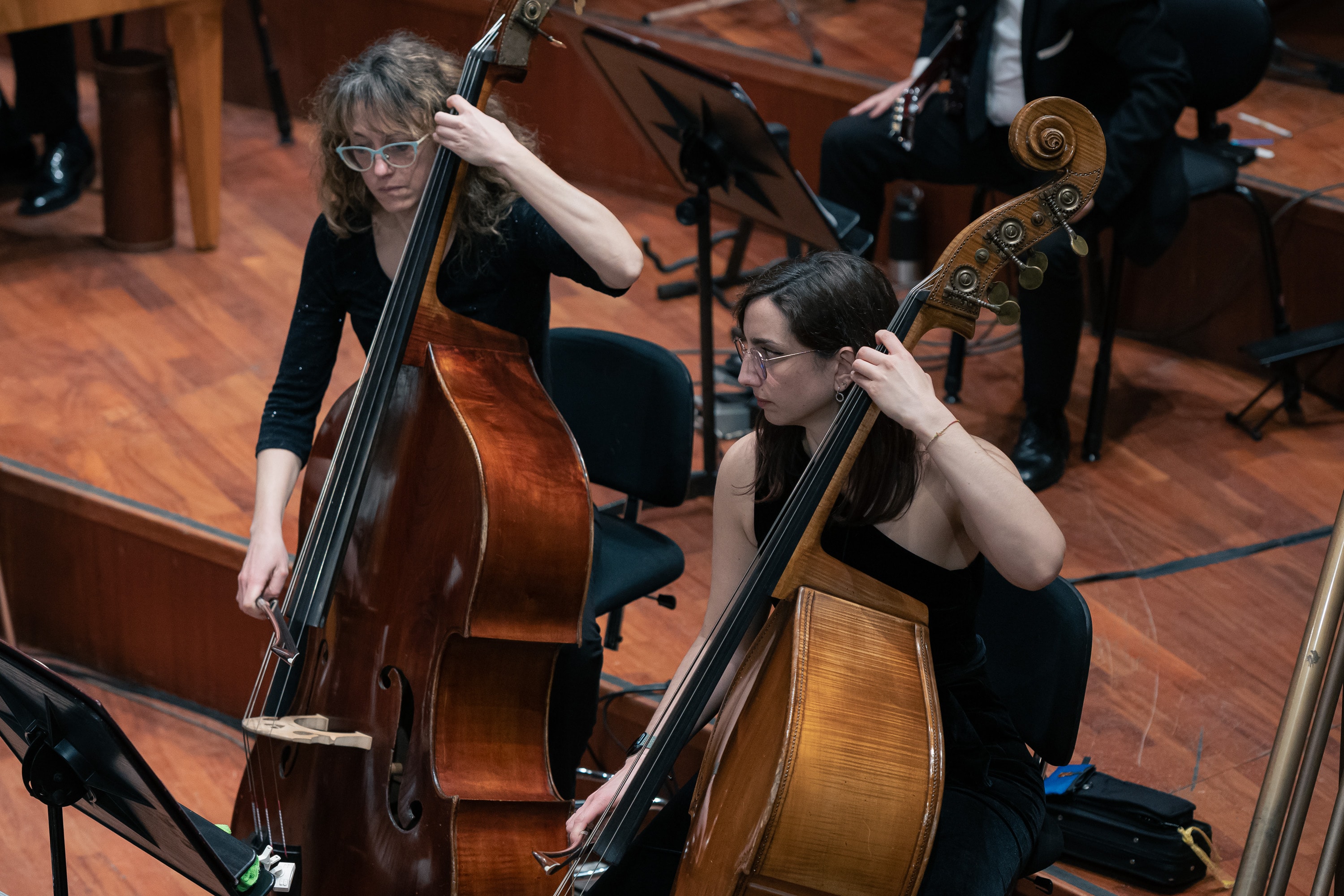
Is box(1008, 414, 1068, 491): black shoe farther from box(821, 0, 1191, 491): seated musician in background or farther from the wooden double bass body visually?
the wooden double bass body

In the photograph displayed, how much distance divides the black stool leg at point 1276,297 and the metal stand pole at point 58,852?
2.64 m

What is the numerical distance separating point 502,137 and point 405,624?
2.02ft

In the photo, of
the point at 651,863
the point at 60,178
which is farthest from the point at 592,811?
the point at 60,178

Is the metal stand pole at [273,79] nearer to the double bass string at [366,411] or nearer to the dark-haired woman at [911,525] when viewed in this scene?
the double bass string at [366,411]

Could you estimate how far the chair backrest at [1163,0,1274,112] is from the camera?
297 centimetres

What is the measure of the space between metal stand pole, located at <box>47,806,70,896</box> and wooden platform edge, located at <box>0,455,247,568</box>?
1.14 metres

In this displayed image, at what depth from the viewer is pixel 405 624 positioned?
5.62 feet

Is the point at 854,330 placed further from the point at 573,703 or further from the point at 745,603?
the point at 573,703

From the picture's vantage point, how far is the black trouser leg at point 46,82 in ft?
13.5

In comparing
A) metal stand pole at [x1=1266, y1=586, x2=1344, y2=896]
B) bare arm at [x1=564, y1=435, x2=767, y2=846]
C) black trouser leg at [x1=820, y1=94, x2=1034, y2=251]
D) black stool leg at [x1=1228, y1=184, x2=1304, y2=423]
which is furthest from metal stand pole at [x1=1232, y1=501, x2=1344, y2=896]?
black stool leg at [x1=1228, y1=184, x2=1304, y2=423]

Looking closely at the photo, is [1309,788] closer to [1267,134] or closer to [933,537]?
[933,537]

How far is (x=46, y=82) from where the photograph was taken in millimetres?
4137

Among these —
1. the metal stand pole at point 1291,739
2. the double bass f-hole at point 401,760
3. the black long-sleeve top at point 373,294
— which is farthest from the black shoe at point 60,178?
the metal stand pole at point 1291,739

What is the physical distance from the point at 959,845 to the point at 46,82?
12.3 ft
